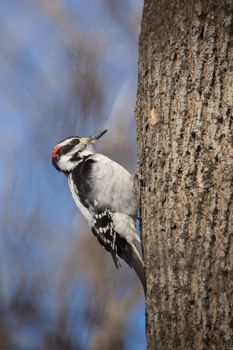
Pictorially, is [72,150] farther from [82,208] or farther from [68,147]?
[82,208]

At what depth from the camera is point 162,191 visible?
3.02 meters

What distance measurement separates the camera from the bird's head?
5.02 meters

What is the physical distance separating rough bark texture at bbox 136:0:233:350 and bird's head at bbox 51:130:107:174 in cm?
185

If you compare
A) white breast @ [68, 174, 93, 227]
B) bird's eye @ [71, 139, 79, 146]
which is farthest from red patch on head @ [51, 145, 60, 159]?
white breast @ [68, 174, 93, 227]

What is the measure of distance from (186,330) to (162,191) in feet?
2.12

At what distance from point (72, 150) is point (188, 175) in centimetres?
226

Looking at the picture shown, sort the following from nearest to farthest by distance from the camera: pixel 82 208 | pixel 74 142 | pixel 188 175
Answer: pixel 188 175 → pixel 82 208 → pixel 74 142

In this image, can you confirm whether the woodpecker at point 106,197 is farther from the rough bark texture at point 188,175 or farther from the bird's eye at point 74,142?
the rough bark texture at point 188,175

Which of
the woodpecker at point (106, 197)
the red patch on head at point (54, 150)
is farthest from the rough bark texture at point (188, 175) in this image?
the red patch on head at point (54, 150)

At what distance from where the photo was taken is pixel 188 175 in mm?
2893

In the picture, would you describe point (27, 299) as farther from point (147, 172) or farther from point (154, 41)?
point (154, 41)

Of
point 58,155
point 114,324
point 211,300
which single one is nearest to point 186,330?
point 211,300

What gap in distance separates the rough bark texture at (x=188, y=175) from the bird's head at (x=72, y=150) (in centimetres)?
185

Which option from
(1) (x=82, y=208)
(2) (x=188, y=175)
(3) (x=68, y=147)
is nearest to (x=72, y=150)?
(3) (x=68, y=147)
